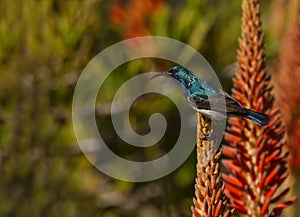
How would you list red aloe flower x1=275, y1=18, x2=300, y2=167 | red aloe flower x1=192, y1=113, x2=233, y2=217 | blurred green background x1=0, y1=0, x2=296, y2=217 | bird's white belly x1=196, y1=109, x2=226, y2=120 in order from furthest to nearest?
blurred green background x1=0, y1=0, x2=296, y2=217 < red aloe flower x1=275, y1=18, x2=300, y2=167 < bird's white belly x1=196, y1=109, x2=226, y2=120 < red aloe flower x1=192, y1=113, x2=233, y2=217

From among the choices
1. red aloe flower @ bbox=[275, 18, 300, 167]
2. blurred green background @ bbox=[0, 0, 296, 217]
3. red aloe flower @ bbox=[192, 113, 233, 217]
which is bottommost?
red aloe flower @ bbox=[192, 113, 233, 217]

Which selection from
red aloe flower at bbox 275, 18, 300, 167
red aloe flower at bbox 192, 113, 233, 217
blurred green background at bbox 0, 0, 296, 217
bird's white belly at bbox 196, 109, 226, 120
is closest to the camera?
red aloe flower at bbox 192, 113, 233, 217

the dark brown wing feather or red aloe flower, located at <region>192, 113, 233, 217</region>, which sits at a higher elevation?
the dark brown wing feather

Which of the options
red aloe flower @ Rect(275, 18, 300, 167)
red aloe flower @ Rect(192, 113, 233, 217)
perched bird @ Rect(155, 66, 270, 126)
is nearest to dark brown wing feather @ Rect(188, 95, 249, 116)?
perched bird @ Rect(155, 66, 270, 126)

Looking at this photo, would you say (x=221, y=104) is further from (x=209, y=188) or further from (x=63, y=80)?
(x=63, y=80)

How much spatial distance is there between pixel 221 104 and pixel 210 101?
0.03m

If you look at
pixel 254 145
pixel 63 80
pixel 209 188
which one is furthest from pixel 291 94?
pixel 63 80

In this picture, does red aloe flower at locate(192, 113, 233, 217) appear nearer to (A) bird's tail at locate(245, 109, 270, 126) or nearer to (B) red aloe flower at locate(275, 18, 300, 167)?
(A) bird's tail at locate(245, 109, 270, 126)

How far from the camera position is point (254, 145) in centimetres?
103

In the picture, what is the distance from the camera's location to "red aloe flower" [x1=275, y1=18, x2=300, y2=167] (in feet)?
4.22

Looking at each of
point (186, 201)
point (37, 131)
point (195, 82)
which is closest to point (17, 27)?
point (37, 131)

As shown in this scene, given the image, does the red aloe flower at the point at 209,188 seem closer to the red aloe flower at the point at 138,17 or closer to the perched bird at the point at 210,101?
the perched bird at the point at 210,101

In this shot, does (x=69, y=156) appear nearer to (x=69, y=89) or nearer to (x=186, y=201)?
(x=69, y=89)

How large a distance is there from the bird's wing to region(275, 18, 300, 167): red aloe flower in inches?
12.2
